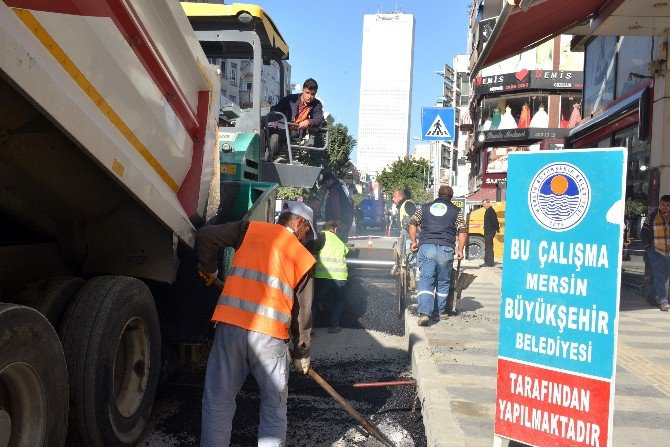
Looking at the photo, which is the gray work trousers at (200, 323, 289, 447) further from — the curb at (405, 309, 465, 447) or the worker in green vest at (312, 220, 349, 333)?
the worker in green vest at (312, 220, 349, 333)

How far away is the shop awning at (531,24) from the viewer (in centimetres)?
668

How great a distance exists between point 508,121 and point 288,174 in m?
30.3

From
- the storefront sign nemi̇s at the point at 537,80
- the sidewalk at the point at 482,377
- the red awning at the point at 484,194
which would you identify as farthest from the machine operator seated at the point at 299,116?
the red awning at the point at 484,194

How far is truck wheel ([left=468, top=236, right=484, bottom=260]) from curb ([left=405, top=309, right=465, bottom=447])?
11.3 meters

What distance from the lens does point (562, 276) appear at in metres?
2.99

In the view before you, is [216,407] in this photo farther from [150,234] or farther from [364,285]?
[364,285]

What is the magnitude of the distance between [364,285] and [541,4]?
4.73 metres

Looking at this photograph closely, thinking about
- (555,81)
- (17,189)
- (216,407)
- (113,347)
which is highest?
(555,81)

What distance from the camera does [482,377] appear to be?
4809 mm

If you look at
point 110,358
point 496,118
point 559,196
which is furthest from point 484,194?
point 110,358

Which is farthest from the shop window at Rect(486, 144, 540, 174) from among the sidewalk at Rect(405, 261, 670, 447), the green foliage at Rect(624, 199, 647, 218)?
the sidewalk at Rect(405, 261, 670, 447)

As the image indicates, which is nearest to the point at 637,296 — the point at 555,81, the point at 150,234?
the point at 150,234

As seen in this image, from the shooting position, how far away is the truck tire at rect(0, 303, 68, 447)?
2166 mm

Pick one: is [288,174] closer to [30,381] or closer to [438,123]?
[30,381]
